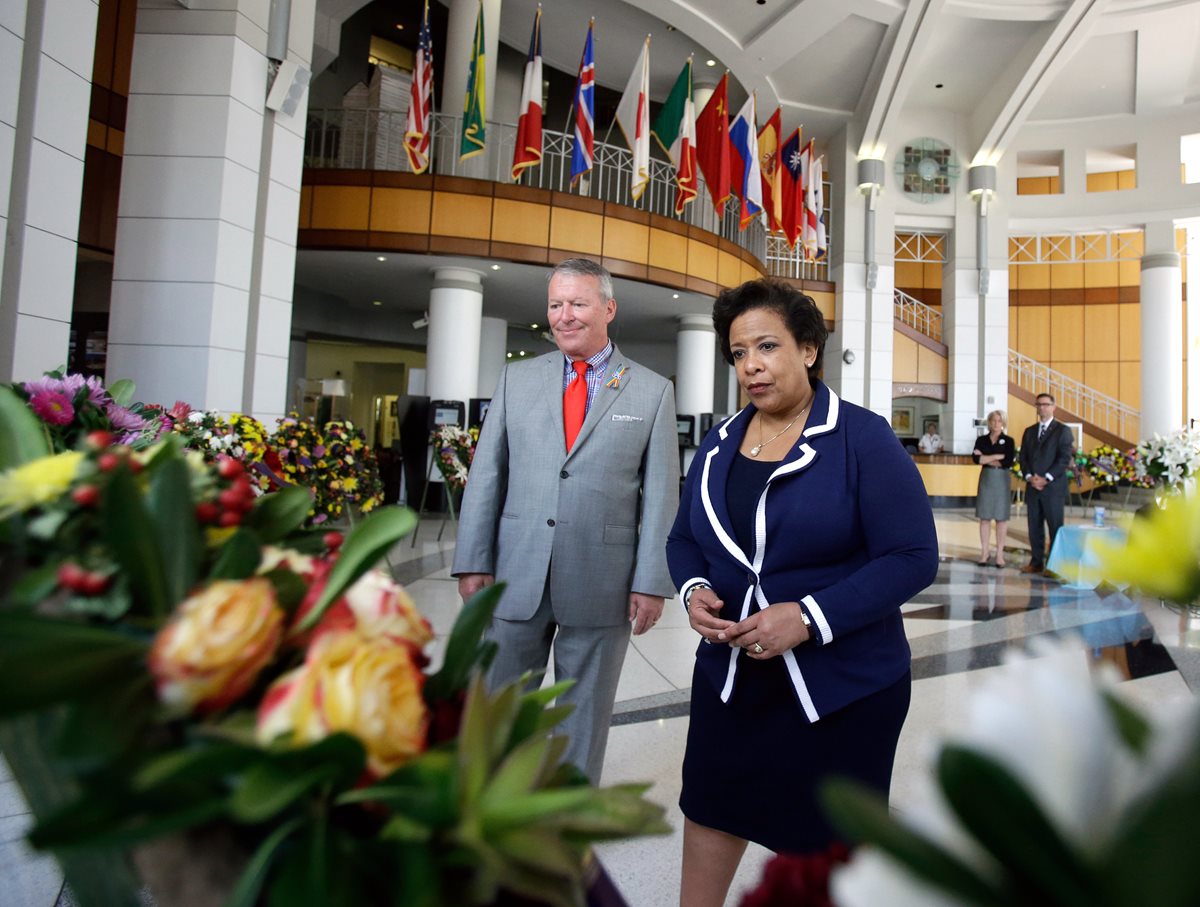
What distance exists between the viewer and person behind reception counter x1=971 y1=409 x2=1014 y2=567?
289 inches

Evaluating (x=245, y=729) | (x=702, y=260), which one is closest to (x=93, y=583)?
(x=245, y=729)

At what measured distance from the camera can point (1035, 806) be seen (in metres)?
0.23

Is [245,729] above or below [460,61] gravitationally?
below

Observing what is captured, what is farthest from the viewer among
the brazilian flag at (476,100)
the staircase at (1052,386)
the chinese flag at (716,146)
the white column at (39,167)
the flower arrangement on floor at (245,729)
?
the staircase at (1052,386)

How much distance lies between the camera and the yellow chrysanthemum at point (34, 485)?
1.40 ft

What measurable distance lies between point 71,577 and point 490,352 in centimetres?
1299

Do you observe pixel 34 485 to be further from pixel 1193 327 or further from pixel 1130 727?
pixel 1193 327

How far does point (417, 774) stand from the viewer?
1.20 feet

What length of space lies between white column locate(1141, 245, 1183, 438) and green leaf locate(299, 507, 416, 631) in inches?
689

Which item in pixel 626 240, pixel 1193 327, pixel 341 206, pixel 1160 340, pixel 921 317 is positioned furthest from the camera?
pixel 921 317

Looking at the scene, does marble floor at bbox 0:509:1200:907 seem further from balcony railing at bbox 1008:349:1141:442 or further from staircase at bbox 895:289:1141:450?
balcony railing at bbox 1008:349:1141:442

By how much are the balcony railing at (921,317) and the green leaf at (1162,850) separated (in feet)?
57.0

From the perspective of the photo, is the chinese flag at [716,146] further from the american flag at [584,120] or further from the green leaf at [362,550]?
the green leaf at [362,550]

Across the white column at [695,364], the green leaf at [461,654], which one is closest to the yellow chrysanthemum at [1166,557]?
the green leaf at [461,654]
